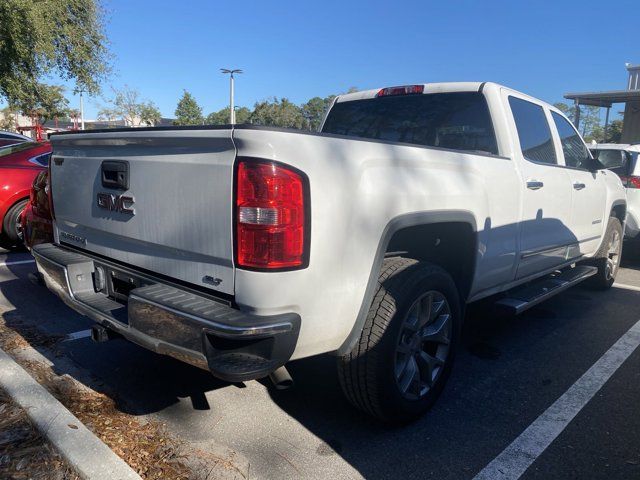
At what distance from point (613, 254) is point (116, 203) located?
5.80 meters

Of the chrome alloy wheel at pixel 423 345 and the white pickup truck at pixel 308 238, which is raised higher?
the white pickup truck at pixel 308 238

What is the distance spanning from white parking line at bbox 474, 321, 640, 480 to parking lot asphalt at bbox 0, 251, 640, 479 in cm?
4

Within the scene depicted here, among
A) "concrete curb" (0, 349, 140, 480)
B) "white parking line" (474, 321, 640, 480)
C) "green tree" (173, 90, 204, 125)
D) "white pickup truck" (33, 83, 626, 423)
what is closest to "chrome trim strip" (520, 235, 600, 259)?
"white pickup truck" (33, 83, 626, 423)

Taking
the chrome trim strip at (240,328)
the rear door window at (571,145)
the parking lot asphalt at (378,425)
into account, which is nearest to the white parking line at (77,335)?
the parking lot asphalt at (378,425)

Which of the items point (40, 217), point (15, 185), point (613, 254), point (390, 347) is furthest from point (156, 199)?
point (613, 254)

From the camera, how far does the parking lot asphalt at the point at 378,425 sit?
2.58 metres

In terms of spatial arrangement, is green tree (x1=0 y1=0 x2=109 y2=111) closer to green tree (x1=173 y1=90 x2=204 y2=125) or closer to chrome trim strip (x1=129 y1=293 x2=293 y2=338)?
chrome trim strip (x1=129 y1=293 x2=293 y2=338)

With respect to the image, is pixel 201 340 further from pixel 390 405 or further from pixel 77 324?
pixel 77 324

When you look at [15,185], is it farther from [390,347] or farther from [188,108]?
[188,108]

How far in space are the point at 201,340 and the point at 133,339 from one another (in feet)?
1.65

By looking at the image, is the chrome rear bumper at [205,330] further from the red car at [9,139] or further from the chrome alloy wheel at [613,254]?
the red car at [9,139]

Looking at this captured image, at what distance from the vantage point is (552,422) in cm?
299

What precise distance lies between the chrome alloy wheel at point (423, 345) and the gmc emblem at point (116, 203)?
5.24ft

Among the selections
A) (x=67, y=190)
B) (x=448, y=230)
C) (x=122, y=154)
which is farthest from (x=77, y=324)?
(x=448, y=230)
